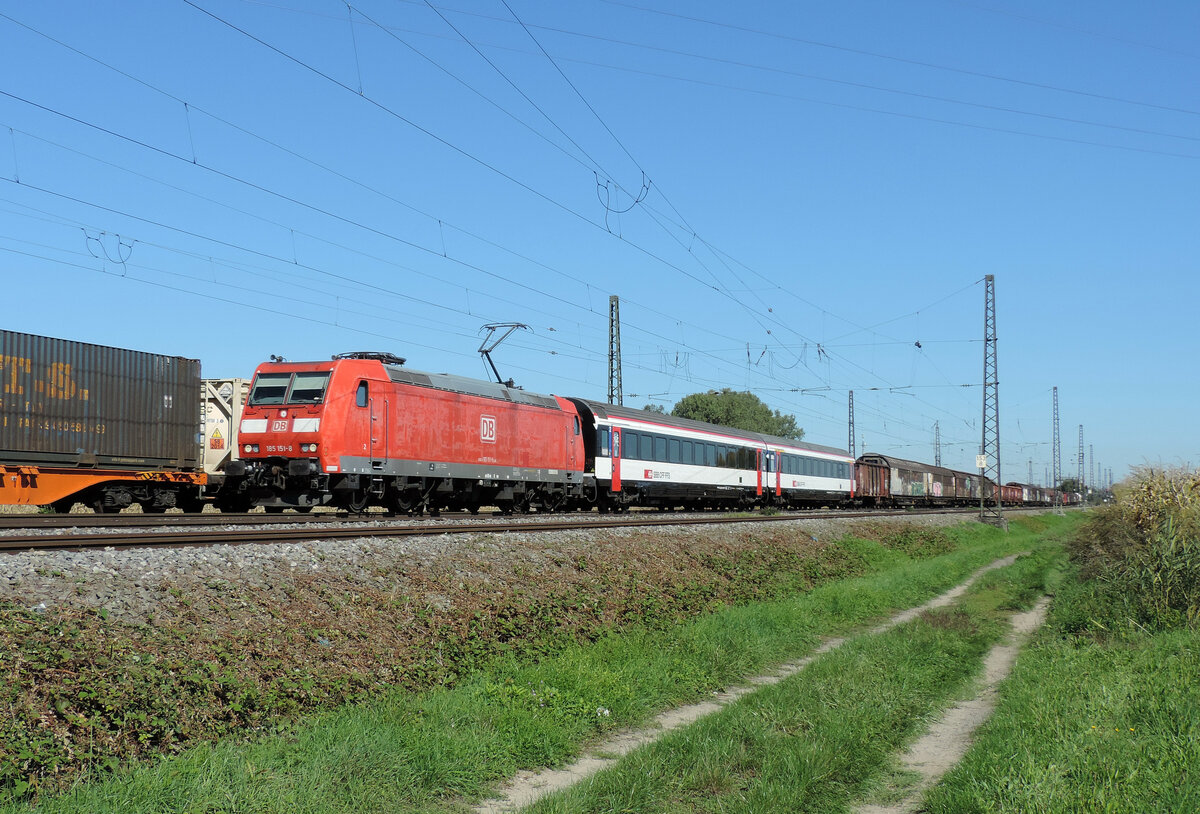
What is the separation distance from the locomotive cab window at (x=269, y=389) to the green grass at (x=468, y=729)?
474 inches

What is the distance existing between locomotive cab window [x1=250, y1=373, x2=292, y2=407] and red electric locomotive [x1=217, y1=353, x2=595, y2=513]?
3cm

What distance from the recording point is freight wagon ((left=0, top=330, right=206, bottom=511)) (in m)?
20.2

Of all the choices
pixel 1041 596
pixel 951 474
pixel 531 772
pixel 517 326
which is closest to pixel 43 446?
pixel 517 326

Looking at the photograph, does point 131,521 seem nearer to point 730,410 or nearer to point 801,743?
point 801,743

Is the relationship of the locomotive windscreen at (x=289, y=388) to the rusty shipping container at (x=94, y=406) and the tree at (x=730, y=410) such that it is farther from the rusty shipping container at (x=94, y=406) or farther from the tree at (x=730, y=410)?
the tree at (x=730, y=410)

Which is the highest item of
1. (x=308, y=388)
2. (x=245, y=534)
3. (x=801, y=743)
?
(x=308, y=388)

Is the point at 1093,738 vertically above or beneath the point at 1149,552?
beneath

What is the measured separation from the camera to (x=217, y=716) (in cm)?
679

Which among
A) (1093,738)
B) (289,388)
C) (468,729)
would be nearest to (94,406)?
(289,388)

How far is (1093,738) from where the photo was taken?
23.5 ft

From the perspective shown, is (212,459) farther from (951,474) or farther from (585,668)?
(951,474)

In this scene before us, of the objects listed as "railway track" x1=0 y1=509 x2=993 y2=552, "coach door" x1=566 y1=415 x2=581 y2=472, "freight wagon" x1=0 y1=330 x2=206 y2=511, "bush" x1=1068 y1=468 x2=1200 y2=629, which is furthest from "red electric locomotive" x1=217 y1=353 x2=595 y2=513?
"bush" x1=1068 y1=468 x2=1200 y2=629

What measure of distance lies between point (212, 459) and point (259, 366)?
8.00m

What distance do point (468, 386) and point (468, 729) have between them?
18.1 m
